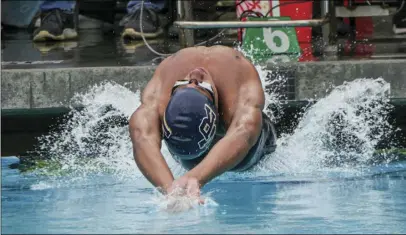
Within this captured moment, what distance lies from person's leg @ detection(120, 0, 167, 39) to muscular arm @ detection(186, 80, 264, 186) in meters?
3.33

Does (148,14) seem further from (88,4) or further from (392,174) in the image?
(392,174)

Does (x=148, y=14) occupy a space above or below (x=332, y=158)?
above

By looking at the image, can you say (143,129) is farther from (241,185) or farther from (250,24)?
(250,24)

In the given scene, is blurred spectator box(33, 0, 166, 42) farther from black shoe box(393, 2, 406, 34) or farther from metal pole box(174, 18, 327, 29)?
black shoe box(393, 2, 406, 34)

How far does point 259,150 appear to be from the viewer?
5.37 meters

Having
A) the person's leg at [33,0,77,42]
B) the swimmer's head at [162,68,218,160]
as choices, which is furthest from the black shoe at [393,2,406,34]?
the swimmer's head at [162,68,218,160]

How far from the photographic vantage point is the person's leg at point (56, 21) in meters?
8.48

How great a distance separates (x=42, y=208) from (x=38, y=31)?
3.50 m

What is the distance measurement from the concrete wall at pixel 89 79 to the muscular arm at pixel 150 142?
164 cm

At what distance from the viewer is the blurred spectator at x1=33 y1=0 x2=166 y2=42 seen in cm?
840

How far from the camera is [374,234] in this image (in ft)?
14.7

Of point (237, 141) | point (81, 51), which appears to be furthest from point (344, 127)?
point (81, 51)

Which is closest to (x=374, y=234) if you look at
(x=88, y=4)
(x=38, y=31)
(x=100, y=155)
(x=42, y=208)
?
(x=42, y=208)

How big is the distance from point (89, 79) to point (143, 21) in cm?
171
